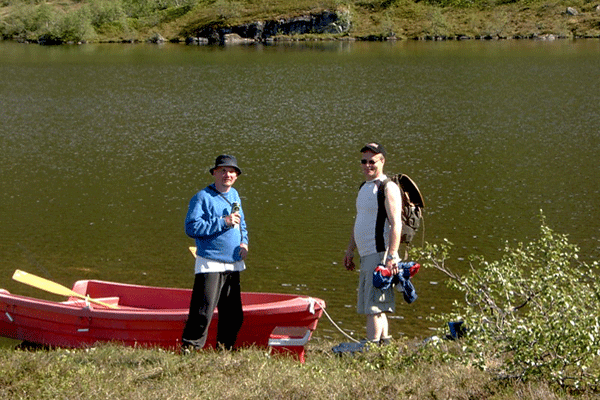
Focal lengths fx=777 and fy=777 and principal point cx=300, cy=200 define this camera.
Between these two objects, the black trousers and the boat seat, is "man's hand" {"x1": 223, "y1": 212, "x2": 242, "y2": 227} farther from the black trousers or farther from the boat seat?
the boat seat

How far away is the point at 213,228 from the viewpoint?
8.07 meters

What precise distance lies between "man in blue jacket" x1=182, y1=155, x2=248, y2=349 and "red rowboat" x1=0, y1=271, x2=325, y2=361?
24.4 inches

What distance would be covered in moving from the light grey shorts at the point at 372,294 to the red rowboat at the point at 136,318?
99cm

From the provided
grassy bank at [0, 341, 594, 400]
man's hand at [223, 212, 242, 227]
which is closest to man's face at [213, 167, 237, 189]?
man's hand at [223, 212, 242, 227]

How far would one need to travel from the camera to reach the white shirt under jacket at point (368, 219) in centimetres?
797

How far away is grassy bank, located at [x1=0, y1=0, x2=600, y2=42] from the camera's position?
4082 inches

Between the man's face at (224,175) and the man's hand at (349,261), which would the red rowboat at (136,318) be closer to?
the man's hand at (349,261)

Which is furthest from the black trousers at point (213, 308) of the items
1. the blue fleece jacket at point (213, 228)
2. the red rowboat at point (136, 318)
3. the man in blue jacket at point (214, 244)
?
the red rowboat at point (136, 318)

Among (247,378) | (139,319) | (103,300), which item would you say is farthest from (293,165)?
(247,378)

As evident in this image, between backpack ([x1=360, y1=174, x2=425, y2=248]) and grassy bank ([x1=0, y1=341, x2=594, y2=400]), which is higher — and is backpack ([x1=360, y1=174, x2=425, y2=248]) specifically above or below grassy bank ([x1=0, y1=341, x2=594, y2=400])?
above

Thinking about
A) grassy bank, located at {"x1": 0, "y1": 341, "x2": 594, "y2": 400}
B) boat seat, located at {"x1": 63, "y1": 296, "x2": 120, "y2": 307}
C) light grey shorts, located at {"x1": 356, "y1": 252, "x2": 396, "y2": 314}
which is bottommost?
boat seat, located at {"x1": 63, "y1": 296, "x2": 120, "y2": 307}

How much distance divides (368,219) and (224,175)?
1585 millimetres

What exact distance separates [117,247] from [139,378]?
958cm

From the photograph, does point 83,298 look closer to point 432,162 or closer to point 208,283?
point 208,283
